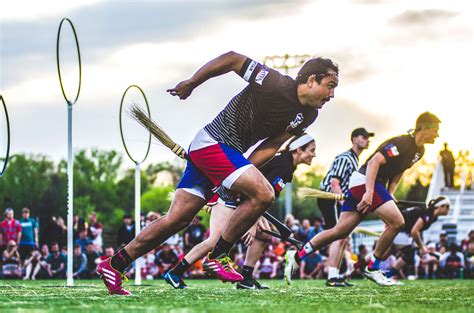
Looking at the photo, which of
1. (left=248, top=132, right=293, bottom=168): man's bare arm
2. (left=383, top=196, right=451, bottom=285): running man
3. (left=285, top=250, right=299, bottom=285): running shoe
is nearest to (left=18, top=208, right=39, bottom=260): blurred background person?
(left=383, top=196, right=451, bottom=285): running man

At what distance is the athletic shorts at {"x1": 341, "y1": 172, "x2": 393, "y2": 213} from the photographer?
38.8ft

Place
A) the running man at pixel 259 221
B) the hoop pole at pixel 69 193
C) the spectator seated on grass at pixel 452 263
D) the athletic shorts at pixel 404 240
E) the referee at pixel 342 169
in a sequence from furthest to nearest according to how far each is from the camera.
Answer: the spectator seated on grass at pixel 452 263
the athletic shorts at pixel 404 240
the referee at pixel 342 169
the hoop pole at pixel 69 193
the running man at pixel 259 221

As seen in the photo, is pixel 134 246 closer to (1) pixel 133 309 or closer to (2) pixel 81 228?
(1) pixel 133 309

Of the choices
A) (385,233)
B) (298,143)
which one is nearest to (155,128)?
(298,143)

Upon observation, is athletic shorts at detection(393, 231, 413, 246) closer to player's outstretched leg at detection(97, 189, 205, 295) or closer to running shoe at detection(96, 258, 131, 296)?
player's outstretched leg at detection(97, 189, 205, 295)

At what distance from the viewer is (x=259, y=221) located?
34.8ft

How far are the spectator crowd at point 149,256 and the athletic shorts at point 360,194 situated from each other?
989 cm

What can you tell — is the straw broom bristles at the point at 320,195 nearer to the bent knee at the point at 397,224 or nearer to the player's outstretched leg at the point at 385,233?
the player's outstretched leg at the point at 385,233

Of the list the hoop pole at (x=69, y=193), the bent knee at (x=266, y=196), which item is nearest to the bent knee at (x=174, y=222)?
the bent knee at (x=266, y=196)

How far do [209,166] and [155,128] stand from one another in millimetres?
1708

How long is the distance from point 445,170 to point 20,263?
21.0 metres

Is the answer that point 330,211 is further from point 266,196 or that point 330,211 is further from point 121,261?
point 121,261

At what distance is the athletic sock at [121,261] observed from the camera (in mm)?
7527

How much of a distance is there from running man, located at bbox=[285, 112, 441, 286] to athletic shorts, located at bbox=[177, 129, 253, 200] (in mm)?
4255
